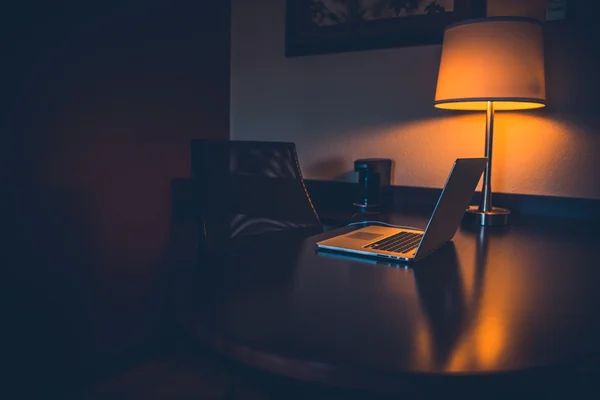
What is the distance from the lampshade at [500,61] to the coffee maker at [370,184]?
0.50 m

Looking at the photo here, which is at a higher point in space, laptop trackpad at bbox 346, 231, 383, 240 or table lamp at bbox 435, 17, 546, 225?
table lamp at bbox 435, 17, 546, 225

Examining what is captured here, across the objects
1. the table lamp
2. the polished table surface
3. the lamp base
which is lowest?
the polished table surface

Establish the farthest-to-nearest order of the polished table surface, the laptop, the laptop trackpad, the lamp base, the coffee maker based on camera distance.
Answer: the coffee maker, the lamp base, the laptop trackpad, the laptop, the polished table surface

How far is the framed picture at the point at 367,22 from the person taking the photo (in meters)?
1.96

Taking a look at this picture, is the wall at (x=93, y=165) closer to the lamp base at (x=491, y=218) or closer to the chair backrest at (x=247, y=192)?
the chair backrest at (x=247, y=192)

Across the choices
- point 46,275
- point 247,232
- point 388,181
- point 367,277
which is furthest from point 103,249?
point 367,277

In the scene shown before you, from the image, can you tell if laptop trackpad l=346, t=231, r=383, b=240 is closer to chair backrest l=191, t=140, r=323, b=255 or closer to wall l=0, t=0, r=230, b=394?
chair backrest l=191, t=140, r=323, b=255

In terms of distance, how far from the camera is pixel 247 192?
5.06 ft

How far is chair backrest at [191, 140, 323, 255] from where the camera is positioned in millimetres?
1434

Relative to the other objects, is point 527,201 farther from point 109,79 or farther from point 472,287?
point 109,79

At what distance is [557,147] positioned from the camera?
1773mm

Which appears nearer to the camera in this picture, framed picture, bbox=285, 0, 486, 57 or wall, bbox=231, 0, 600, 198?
wall, bbox=231, 0, 600, 198

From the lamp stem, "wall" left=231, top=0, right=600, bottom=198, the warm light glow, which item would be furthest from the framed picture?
the lamp stem

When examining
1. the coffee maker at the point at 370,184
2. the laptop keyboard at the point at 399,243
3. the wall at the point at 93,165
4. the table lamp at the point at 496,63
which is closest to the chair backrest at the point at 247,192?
the coffee maker at the point at 370,184
